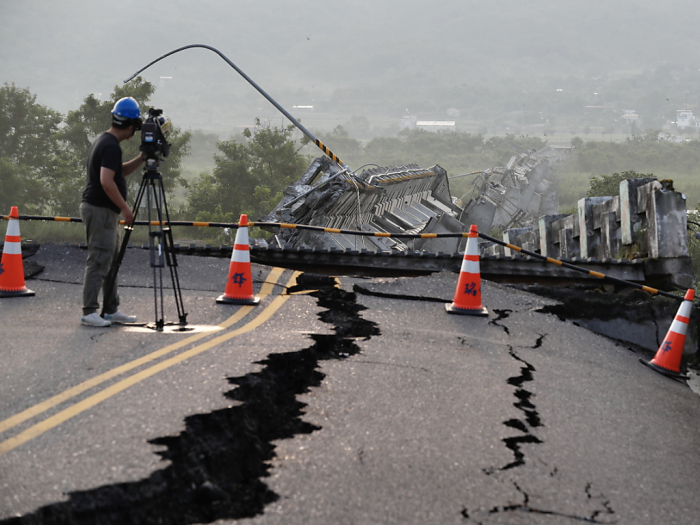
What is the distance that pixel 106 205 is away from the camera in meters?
6.46

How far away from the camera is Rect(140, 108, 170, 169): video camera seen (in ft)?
20.0

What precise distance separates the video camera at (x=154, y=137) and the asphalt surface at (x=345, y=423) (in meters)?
1.63

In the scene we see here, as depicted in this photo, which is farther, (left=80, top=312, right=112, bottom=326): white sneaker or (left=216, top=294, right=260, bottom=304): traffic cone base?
(left=216, top=294, right=260, bottom=304): traffic cone base

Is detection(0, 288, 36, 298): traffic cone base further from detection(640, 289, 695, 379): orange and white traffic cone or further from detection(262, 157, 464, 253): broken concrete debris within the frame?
detection(640, 289, 695, 379): orange and white traffic cone

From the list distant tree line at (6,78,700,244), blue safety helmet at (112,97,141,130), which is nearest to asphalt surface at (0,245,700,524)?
blue safety helmet at (112,97,141,130)

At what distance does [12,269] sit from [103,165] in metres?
2.72

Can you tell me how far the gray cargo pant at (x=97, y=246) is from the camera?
6441 mm

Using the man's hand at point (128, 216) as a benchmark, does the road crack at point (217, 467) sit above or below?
below

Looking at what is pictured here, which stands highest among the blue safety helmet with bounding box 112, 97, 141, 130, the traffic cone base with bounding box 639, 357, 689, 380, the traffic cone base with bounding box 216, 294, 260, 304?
the blue safety helmet with bounding box 112, 97, 141, 130

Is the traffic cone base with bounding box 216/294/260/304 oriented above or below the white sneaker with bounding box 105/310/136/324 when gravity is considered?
above

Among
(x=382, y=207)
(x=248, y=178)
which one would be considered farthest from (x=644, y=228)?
(x=248, y=178)

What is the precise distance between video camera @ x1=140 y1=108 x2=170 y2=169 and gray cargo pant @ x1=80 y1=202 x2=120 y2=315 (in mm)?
702

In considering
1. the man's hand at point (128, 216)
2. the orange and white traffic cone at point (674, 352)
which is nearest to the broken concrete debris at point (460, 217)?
the orange and white traffic cone at point (674, 352)

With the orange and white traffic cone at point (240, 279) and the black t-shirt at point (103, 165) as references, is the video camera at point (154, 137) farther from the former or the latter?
the orange and white traffic cone at point (240, 279)
